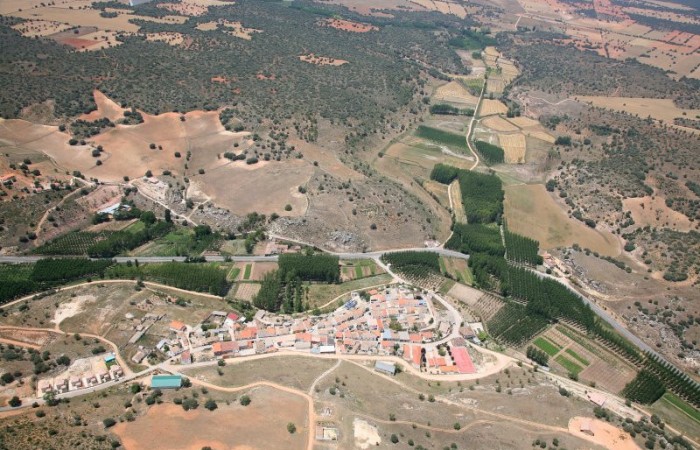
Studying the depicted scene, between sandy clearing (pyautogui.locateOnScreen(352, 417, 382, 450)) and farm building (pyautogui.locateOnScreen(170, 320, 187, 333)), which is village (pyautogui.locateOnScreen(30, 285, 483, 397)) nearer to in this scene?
farm building (pyautogui.locateOnScreen(170, 320, 187, 333))

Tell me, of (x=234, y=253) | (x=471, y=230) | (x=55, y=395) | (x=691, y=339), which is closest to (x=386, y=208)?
(x=471, y=230)

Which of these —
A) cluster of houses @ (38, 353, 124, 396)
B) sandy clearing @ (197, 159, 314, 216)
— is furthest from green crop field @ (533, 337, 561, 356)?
cluster of houses @ (38, 353, 124, 396)

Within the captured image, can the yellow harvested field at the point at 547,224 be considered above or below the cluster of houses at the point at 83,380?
above

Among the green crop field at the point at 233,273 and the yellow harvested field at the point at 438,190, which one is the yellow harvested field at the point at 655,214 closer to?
the yellow harvested field at the point at 438,190

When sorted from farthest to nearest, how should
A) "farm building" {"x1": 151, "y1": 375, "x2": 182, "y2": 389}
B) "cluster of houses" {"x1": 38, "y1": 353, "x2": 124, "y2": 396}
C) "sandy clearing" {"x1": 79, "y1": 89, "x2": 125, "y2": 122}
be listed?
"sandy clearing" {"x1": 79, "y1": 89, "x2": 125, "y2": 122} < "farm building" {"x1": 151, "y1": 375, "x2": 182, "y2": 389} < "cluster of houses" {"x1": 38, "y1": 353, "x2": 124, "y2": 396}

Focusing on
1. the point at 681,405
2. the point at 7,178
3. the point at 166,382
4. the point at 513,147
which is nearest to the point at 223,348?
the point at 166,382

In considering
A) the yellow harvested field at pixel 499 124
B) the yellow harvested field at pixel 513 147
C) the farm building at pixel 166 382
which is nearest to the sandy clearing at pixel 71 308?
the farm building at pixel 166 382

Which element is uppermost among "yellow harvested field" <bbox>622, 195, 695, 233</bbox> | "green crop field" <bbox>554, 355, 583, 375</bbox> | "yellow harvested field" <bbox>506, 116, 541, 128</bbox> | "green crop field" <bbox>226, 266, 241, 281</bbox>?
"yellow harvested field" <bbox>506, 116, 541, 128</bbox>
